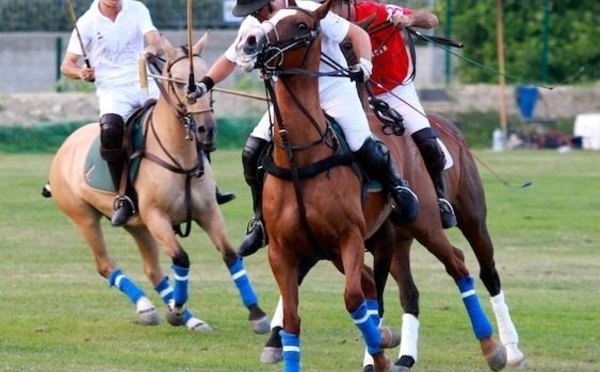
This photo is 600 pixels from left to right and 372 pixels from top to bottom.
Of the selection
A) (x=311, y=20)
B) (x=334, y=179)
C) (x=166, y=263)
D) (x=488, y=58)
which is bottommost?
(x=488, y=58)

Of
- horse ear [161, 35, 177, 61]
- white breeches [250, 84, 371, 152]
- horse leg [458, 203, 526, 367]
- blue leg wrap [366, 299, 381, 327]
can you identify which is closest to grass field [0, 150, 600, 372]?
horse leg [458, 203, 526, 367]

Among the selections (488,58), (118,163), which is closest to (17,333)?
(118,163)

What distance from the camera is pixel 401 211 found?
395 inches

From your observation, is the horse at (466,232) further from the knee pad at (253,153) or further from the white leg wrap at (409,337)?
the knee pad at (253,153)

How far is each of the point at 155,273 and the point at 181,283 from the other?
99 centimetres

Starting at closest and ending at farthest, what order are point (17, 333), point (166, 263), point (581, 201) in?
point (17, 333) < point (166, 263) < point (581, 201)

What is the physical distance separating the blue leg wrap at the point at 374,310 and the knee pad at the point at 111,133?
11.6 ft

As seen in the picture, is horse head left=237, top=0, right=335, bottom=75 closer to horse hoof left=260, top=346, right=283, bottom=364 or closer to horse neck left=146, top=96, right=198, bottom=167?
horse hoof left=260, top=346, right=283, bottom=364

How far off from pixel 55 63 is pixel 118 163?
84.6 ft

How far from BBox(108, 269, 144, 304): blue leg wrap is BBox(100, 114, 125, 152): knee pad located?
102 centimetres

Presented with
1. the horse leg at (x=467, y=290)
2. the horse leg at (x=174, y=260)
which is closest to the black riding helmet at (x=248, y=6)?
the horse leg at (x=467, y=290)

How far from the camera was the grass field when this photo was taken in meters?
11.2

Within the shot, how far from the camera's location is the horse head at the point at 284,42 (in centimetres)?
874

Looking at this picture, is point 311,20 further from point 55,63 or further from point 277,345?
point 55,63
